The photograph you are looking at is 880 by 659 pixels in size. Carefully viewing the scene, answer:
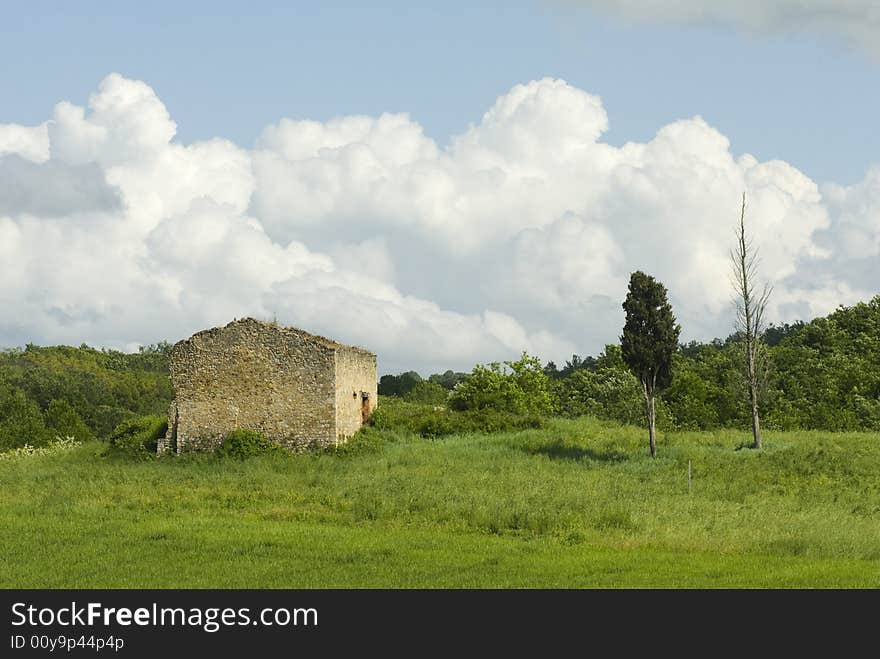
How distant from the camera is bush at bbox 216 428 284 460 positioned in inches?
1566

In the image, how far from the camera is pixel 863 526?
25.0 metres

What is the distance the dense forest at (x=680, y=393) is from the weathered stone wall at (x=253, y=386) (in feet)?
32.1

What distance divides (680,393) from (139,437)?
38919mm

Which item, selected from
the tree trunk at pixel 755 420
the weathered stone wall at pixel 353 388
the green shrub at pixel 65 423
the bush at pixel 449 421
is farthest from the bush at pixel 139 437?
the green shrub at pixel 65 423

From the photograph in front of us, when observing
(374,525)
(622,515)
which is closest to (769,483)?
(622,515)

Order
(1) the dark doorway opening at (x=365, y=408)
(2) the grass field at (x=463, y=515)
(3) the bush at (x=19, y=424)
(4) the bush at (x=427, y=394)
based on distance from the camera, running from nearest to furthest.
Result: (2) the grass field at (x=463, y=515)
(1) the dark doorway opening at (x=365, y=408)
(3) the bush at (x=19, y=424)
(4) the bush at (x=427, y=394)

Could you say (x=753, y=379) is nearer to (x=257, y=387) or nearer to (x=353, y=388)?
(x=353, y=388)

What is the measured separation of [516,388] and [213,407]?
2506cm

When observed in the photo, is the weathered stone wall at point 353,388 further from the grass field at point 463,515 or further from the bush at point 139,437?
the bush at point 139,437

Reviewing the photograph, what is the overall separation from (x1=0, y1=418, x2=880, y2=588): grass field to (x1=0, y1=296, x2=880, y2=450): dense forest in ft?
25.5

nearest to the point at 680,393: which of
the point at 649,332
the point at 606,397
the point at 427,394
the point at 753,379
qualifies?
the point at 606,397

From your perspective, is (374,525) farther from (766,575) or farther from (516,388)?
(516,388)

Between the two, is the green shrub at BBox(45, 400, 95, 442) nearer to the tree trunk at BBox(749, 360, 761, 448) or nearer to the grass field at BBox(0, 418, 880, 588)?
the grass field at BBox(0, 418, 880, 588)

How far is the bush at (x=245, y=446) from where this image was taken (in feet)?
131
